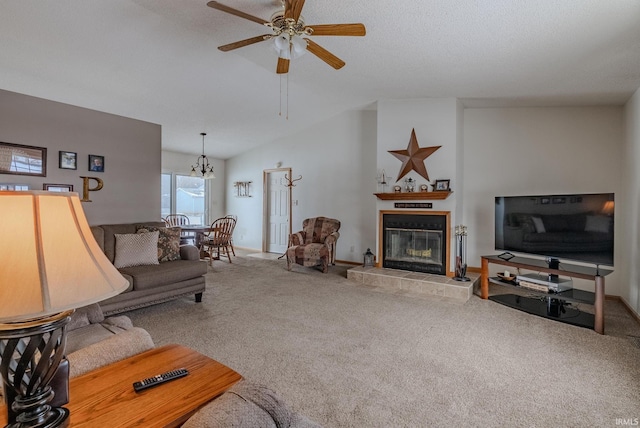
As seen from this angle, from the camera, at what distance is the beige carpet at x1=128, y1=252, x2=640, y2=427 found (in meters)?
1.84

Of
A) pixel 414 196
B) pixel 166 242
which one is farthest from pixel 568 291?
pixel 166 242

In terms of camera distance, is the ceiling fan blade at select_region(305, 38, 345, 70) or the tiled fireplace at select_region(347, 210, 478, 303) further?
the tiled fireplace at select_region(347, 210, 478, 303)

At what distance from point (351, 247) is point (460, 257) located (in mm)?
2243

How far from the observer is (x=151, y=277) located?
10.7ft

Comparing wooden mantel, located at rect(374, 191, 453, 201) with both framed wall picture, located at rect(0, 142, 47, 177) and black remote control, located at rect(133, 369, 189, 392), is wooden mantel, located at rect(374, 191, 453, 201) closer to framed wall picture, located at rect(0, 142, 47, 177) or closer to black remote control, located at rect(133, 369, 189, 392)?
black remote control, located at rect(133, 369, 189, 392)

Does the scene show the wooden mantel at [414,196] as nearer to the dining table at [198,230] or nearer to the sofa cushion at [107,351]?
the dining table at [198,230]

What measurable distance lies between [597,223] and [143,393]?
4.04m

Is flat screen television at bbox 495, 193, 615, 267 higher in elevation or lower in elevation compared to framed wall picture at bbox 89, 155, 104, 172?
lower

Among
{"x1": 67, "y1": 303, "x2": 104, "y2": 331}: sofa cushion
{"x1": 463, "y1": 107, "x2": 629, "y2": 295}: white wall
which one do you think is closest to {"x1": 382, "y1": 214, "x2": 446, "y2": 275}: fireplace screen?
{"x1": 463, "y1": 107, "x2": 629, "y2": 295}: white wall

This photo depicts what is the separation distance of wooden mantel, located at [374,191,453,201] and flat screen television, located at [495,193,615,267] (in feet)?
2.41

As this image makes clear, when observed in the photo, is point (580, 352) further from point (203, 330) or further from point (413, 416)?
point (203, 330)

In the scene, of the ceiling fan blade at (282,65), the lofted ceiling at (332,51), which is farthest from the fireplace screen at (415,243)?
the ceiling fan blade at (282,65)

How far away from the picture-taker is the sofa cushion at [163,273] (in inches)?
126

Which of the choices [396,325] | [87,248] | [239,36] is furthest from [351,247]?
[87,248]
